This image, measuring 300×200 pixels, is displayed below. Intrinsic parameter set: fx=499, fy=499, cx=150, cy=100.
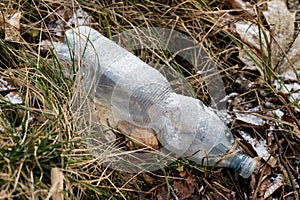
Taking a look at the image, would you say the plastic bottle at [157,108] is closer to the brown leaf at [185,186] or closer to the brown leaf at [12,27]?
the brown leaf at [185,186]

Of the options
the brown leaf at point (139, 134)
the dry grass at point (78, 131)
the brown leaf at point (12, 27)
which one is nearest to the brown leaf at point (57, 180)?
the dry grass at point (78, 131)

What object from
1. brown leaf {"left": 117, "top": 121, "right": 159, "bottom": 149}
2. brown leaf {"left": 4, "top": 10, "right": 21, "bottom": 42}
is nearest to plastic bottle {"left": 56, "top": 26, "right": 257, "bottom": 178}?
brown leaf {"left": 117, "top": 121, "right": 159, "bottom": 149}

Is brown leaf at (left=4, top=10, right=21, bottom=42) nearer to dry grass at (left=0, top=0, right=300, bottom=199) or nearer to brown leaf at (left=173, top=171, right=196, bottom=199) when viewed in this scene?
dry grass at (left=0, top=0, right=300, bottom=199)

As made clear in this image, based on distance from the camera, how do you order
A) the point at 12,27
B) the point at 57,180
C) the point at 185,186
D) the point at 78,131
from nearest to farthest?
1. the point at 57,180
2. the point at 78,131
3. the point at 185,186
4. the point at 12,27

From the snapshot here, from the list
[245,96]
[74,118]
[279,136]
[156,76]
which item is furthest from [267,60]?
[74,118]

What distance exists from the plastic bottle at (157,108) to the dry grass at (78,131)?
7cm

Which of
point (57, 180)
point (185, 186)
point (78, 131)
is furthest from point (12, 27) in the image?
point (185, 186)

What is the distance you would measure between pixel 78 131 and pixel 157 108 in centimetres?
36

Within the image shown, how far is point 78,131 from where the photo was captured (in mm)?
1759

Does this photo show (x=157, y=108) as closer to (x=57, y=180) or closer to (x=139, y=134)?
(x=139, y=134)

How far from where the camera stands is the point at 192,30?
2.30 metres

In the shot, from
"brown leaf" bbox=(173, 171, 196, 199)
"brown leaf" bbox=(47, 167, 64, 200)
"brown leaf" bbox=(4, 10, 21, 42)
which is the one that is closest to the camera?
"brown leaf" bbox=(47, 167, 64, 200)

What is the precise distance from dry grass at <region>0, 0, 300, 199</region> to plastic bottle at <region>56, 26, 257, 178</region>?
0.07 m

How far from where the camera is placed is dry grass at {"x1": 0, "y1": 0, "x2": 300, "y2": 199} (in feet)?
5.02
